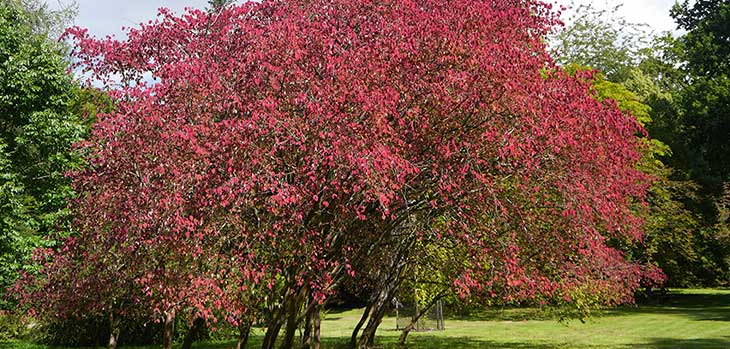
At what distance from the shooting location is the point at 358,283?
55.3 feet

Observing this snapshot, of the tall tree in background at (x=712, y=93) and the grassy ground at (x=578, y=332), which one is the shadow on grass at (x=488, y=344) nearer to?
the grassy ground at (x=578, y=332)

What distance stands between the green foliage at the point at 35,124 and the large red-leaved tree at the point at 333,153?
13.3m

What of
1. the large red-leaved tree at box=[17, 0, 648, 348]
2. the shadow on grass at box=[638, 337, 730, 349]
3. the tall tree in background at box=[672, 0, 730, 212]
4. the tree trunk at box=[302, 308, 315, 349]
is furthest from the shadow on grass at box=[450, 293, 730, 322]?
the large red-leaved tree at box=[17, 0, 648, 348]

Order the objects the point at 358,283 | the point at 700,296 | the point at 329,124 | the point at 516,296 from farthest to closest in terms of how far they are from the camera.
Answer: the point at 700,296 < the point at 358,283 < the point at 516,296 < the point at 329,124

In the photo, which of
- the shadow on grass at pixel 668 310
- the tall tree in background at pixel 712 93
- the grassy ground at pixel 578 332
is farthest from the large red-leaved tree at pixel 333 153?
the tall tree in background at pixel 712 93

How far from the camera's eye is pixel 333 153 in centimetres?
910

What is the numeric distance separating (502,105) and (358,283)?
25.2ft

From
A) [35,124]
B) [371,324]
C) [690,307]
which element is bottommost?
[371,324]

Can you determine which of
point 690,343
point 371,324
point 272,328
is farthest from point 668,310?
point 272,328

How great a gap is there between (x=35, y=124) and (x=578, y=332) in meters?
21.8

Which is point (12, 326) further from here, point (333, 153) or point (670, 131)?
point (670, 131)

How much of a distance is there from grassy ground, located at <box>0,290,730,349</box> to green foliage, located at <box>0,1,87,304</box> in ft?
17.5

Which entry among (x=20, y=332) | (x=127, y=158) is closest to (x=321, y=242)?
(x=127, y=158)

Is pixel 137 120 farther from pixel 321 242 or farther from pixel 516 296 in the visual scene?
pixel 516 296
